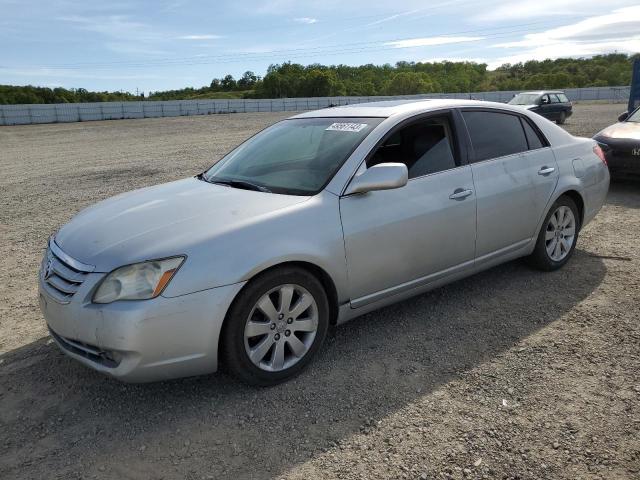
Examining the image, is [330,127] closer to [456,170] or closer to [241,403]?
[456,170]

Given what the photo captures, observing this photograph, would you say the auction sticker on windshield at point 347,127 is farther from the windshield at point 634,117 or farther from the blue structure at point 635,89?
the blue structure at point 635,89

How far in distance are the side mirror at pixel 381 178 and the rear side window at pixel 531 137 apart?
1.87 metres

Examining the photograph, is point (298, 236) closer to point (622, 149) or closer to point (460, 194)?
point (460, 194)

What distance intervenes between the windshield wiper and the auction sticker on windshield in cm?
74

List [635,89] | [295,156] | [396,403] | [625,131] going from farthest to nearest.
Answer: [635,89] → [625,131] → [295,156] → [396,403]

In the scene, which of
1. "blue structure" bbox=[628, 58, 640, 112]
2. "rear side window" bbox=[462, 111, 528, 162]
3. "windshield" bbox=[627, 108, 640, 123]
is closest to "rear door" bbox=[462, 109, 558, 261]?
"rear side window" bbox=[462, 111, 528, 162]

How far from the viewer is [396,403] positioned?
2.98 m

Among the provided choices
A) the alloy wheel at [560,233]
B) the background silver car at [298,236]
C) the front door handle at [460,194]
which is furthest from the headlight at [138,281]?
the alloy wheel at [560,233]

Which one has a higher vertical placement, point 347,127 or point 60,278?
point 347,127

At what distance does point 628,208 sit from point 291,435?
6.51 meters

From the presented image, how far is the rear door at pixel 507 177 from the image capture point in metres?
4.11

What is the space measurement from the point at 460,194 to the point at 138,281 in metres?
2.34

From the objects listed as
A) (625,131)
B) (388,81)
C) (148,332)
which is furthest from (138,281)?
(388,81)

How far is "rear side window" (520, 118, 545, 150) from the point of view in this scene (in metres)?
4.62
